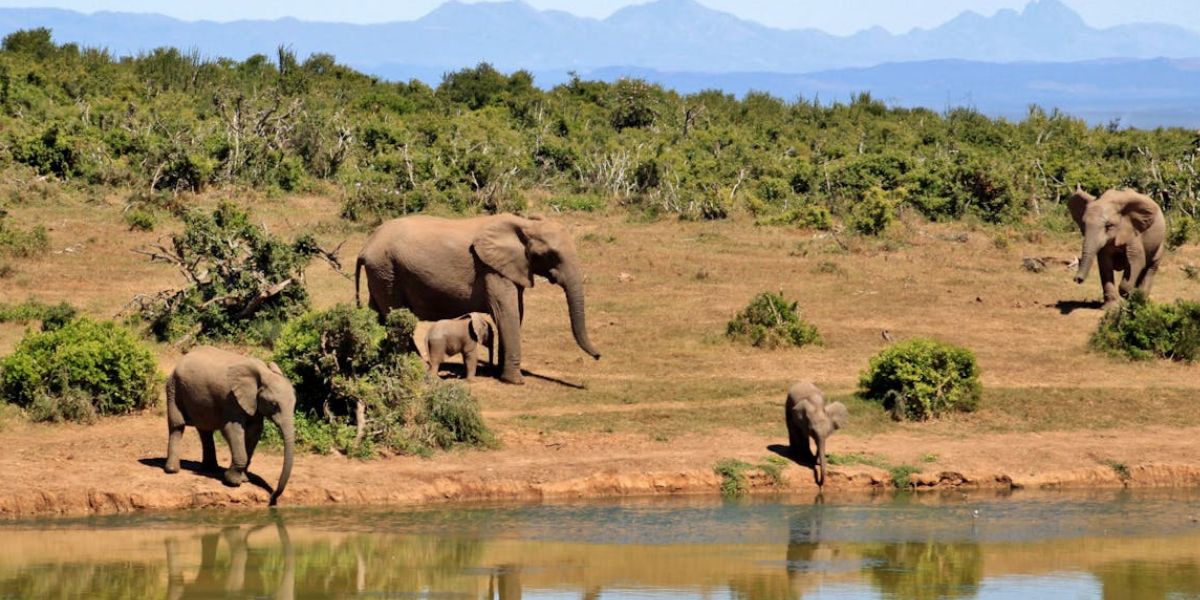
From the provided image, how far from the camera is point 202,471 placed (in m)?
18.5

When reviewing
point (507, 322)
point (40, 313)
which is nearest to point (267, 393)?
point (507, 322)

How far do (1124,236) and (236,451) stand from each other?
15.6 meters

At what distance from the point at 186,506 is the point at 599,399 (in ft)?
19.9

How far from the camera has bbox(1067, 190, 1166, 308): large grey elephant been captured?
28469mm

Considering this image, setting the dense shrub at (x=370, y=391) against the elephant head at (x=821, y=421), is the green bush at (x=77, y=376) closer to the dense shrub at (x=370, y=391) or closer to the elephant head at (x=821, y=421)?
the dense shrub at (x=370, y=391)

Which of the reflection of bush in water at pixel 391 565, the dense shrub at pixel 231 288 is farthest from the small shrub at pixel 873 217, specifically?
the reflection of bush in water at pixel 391 565

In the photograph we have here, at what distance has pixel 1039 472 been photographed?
20391 mm

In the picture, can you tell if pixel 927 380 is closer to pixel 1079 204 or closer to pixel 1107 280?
pixel 1107 280

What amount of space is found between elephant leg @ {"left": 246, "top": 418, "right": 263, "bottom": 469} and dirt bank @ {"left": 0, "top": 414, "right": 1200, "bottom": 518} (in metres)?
0.33

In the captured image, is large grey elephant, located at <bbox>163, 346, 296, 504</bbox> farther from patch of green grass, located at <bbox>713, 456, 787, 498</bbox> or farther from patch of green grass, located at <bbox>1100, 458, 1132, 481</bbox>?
patch of green grass, located at <bbox>1100, 458, 1132, 481</bbox>

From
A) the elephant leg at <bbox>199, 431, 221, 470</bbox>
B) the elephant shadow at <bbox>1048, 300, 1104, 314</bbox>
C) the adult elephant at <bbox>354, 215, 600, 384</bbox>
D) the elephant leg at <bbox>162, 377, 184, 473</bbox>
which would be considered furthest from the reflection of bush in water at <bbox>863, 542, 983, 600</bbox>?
the elephant shadow at <bbox>1048, 300, 1104, 314</bbox>

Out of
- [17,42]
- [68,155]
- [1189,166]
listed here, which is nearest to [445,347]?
[68,155]

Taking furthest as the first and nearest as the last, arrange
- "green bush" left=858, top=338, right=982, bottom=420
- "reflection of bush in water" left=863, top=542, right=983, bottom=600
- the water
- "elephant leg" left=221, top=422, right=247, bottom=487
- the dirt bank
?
"green bush" left=858, top=338, right=982, bottom=420, the dirt bank, "elephant leg" left=221, top=422, right=247, bottom=487, "reflection of bush in water" left=863, top=542, right=983, bottom=600, the water

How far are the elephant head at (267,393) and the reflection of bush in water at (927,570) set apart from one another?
520 centimetres
